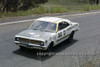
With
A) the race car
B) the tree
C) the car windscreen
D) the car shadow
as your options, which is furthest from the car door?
Result: the tree

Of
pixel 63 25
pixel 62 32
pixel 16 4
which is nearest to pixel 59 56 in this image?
pixel 62 32

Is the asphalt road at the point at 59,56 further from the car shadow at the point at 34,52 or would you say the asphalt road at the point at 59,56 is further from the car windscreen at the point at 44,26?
the car windscreen at the point at 44,26

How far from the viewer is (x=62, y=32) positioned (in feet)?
38.0

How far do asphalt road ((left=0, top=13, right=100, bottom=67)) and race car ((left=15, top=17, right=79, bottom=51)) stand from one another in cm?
46

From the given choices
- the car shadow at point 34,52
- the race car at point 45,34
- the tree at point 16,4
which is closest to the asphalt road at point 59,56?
the car shadow at point 34,52

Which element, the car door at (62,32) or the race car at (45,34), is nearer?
the race car at (45,34)

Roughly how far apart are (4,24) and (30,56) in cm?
734

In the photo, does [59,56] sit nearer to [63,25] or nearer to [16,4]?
A: [63,25]

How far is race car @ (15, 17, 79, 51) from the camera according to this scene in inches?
395

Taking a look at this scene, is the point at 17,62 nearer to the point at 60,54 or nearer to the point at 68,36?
the point at 60,54

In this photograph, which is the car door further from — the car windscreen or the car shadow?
the car shadow

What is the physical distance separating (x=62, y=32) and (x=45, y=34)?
4.38ft

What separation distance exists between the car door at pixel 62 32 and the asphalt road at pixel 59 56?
528 mm

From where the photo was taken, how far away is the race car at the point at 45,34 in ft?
32.9
